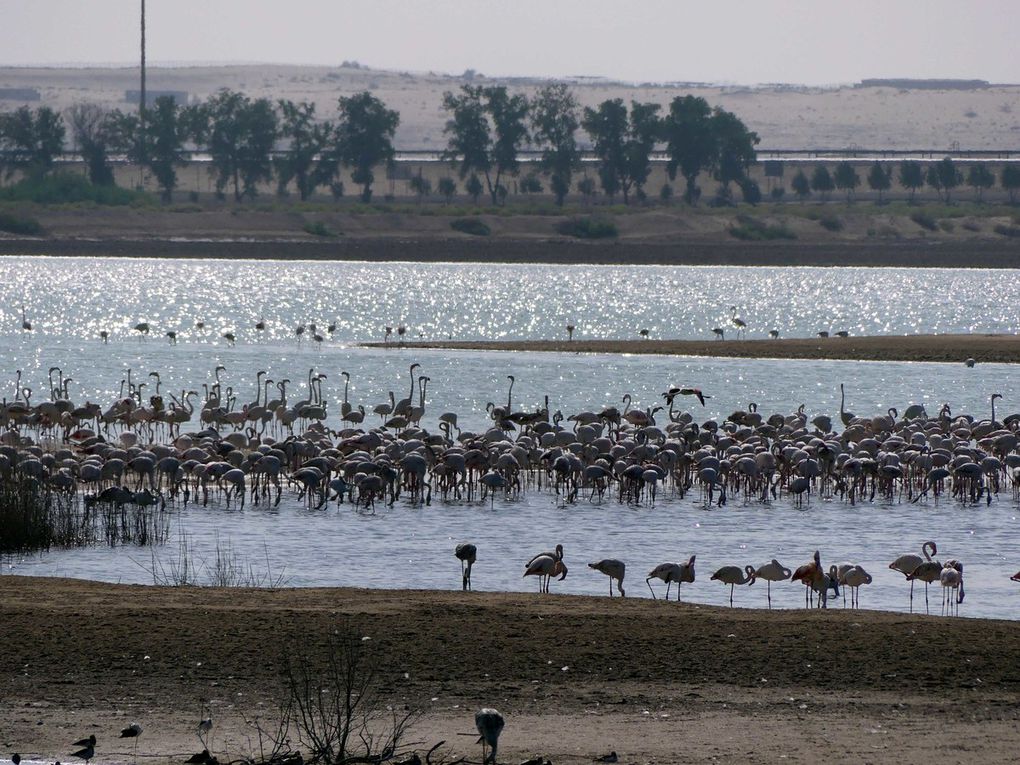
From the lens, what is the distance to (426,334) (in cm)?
5006

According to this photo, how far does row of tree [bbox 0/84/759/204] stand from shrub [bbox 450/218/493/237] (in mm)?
21209

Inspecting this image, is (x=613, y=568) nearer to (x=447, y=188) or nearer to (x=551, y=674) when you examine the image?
(x=551, y=674)

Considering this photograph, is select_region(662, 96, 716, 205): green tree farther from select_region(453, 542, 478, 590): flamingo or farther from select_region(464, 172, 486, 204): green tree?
select_region(453, 542, 478, 590): flamingo

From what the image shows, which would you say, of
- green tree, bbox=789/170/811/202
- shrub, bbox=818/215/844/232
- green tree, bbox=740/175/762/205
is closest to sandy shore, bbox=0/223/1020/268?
shrub, bbox=818/215/844/232

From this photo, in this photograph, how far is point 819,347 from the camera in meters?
40.4

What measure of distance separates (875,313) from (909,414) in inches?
1519

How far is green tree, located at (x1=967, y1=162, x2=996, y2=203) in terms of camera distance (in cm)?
12075

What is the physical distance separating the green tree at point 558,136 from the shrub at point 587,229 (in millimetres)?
20323

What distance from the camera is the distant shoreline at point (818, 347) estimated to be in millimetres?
38188

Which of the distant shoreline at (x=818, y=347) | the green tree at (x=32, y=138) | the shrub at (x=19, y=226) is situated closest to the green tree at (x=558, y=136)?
the green tree at (x=32, y=138)

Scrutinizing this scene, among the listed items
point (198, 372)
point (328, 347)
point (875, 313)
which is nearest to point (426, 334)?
point (328, 347)

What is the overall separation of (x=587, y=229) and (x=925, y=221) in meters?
20.3

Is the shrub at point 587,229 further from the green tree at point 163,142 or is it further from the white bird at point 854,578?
the white bird at point 854,578

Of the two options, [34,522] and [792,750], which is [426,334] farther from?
[792,750]
